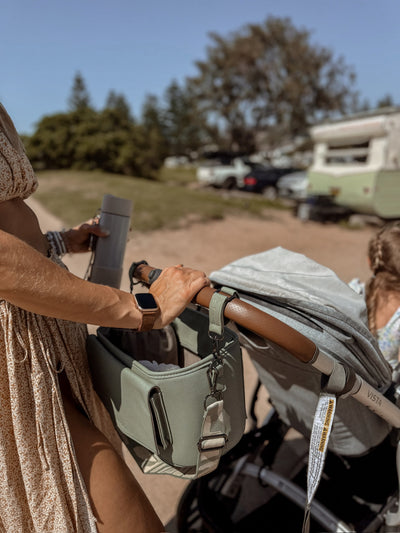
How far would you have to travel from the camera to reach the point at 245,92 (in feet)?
90.3

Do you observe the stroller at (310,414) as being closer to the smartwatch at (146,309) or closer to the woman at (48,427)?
the smartwatch at (146,309)

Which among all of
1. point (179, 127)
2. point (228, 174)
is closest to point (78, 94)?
point (179, 127)

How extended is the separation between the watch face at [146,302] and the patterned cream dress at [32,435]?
1.10 ft

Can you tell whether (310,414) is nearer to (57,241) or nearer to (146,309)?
(146,309)

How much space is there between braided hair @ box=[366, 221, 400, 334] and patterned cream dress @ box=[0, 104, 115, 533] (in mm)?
1609

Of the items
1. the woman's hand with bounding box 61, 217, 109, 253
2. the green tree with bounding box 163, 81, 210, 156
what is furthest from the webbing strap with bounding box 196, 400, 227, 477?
the green tree with bounding box 163, 81, 210, 156

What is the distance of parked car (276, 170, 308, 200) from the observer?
16641 mm

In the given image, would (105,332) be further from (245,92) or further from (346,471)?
(245,92)

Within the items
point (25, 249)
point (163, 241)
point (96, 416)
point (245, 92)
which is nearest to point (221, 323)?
point (25, 249)

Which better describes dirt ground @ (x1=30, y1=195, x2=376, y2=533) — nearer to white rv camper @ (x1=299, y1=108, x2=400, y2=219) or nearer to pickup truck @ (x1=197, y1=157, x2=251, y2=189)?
white rv camper @ (x1=299, y1=108, x2=400, y2=219)

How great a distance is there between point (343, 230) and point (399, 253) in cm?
1010

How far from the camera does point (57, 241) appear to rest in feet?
5.53

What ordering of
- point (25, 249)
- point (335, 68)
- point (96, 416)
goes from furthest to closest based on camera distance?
point (335, 68) < point (96, 416) < point (25, 249)

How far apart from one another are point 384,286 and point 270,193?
1639 centimetres
